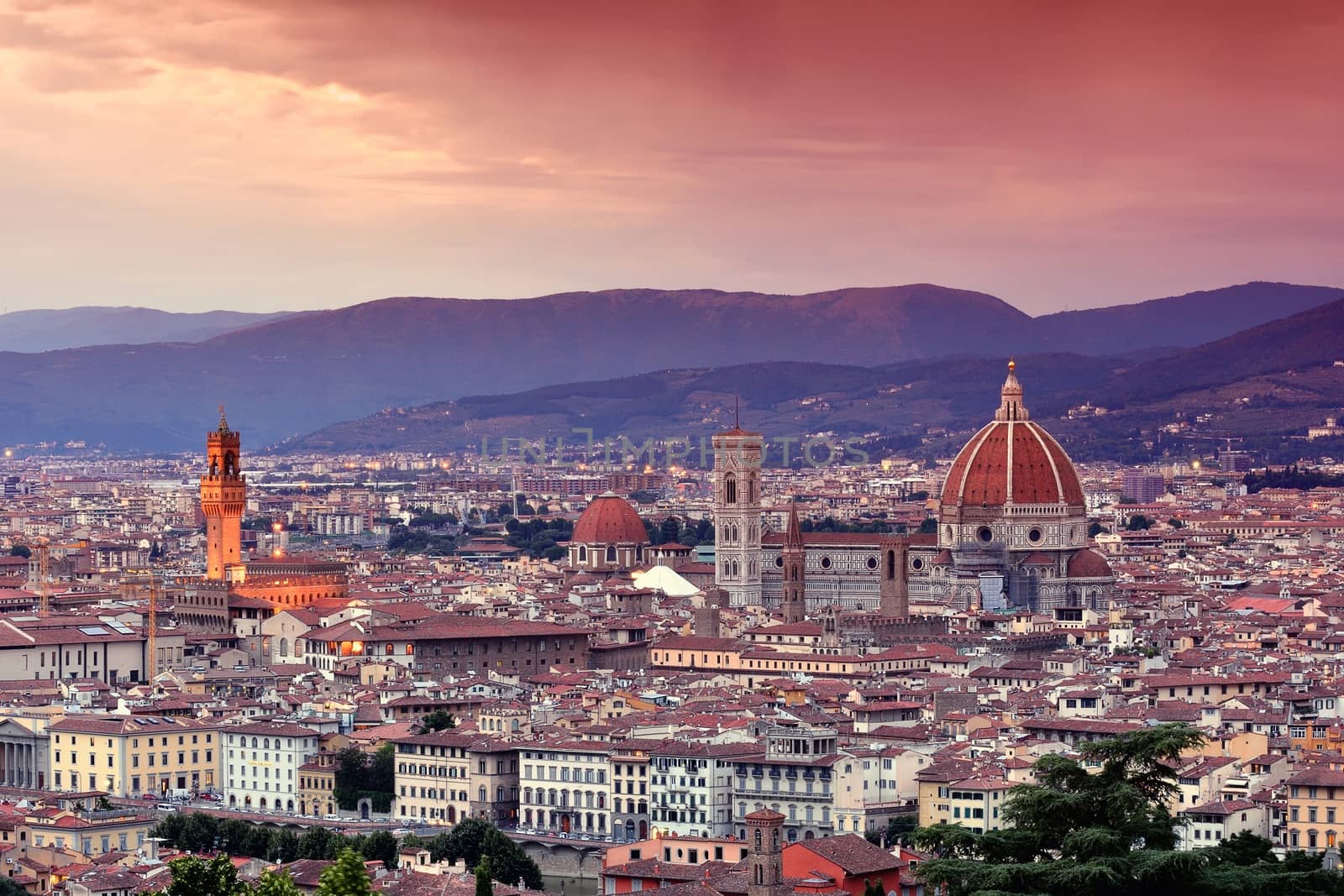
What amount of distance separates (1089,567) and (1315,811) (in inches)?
2188

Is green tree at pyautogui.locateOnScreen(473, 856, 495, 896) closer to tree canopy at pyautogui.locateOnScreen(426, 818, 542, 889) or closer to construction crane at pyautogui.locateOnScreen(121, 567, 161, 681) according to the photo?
tree canopy at pyautogui.locateOnScreen(426, 818, 542, 889)

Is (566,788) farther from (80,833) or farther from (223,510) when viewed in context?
(223,510)

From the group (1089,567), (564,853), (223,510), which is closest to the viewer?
(564,853)

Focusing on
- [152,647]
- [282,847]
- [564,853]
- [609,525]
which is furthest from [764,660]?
[609,525]

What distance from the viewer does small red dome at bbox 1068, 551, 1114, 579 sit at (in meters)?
104

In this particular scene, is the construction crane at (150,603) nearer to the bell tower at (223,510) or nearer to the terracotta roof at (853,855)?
the bell tower at (223,510)

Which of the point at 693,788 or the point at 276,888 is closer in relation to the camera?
the point at 276,888

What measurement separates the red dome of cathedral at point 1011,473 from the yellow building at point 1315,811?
57650 millimetres

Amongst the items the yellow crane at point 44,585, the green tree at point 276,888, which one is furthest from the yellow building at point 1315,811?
the yellow crane at point 44,585

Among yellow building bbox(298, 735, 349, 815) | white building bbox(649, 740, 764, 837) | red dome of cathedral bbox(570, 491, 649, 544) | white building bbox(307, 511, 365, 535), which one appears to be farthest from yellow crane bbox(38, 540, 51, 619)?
white building bbox(307, 511, 365, 535)

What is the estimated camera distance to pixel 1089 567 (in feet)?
344

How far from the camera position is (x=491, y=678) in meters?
73.3

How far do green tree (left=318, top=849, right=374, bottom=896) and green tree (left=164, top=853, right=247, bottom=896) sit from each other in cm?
116

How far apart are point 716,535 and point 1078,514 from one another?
11667 millimetres
